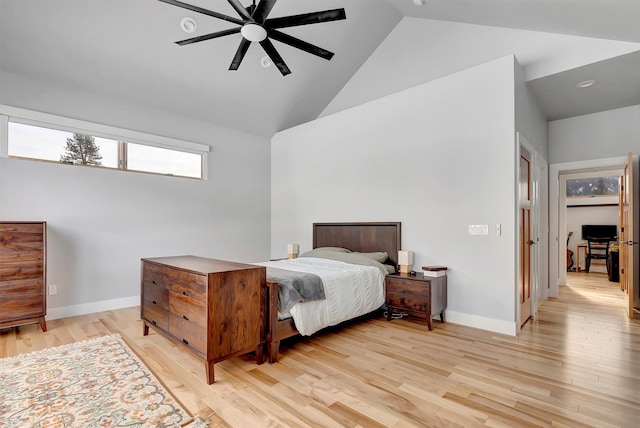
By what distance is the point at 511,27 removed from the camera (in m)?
3.44

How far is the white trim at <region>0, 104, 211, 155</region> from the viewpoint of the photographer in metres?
3.49

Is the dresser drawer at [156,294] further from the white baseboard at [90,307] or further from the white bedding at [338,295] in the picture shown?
the white baseboard at [90,307]

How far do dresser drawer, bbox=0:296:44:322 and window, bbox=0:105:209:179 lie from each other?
160 centimetres

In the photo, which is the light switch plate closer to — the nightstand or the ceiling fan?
the nightstand

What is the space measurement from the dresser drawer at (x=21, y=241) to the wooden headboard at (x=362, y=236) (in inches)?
136

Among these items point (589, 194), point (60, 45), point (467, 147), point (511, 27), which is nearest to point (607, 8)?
point (511, 27)

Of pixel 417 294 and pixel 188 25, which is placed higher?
pixel 188 25

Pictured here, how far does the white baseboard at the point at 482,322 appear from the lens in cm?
321

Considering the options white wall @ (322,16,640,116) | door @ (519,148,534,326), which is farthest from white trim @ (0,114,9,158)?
door @ (519,148,534,326)

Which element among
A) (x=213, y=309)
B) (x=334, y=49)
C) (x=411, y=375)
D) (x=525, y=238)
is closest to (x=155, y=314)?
(x=213, y=309)

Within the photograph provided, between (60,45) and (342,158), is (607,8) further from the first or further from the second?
(60,45)

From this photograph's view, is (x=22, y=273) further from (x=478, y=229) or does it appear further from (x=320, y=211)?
(x=478, y=229)

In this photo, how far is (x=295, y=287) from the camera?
2.81 meters

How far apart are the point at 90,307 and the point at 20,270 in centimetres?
104
